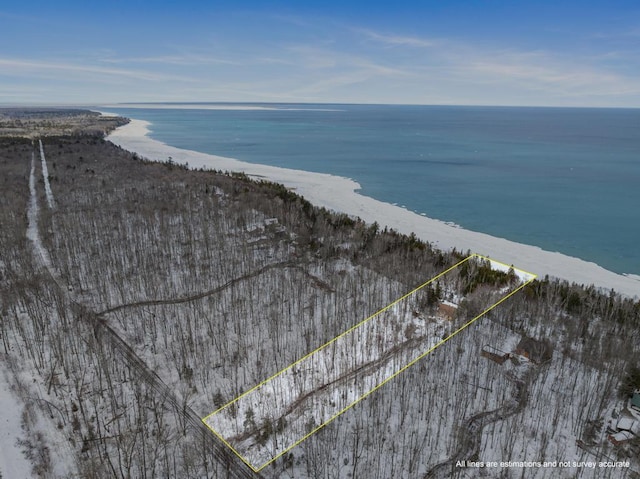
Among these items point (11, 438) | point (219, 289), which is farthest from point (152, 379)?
point (219, 289)

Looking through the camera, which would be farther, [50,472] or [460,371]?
[460,371]

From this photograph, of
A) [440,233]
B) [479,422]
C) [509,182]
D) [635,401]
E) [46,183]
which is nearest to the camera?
[479,422]

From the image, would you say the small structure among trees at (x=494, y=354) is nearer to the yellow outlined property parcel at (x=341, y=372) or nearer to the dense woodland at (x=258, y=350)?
the dense woodland at (x=258, y=350)

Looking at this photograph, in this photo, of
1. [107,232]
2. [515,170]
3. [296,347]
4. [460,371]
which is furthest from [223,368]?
[515,170]

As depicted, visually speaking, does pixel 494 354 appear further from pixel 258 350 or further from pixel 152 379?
pixel 152 379

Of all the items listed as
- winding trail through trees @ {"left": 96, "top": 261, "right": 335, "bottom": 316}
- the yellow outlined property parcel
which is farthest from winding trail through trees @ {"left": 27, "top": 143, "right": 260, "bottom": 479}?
winding trail through trees @ {"left": 96, "top": 261, "right": 335, "bottom": 316}

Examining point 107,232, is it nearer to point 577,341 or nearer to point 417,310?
point 417,310
